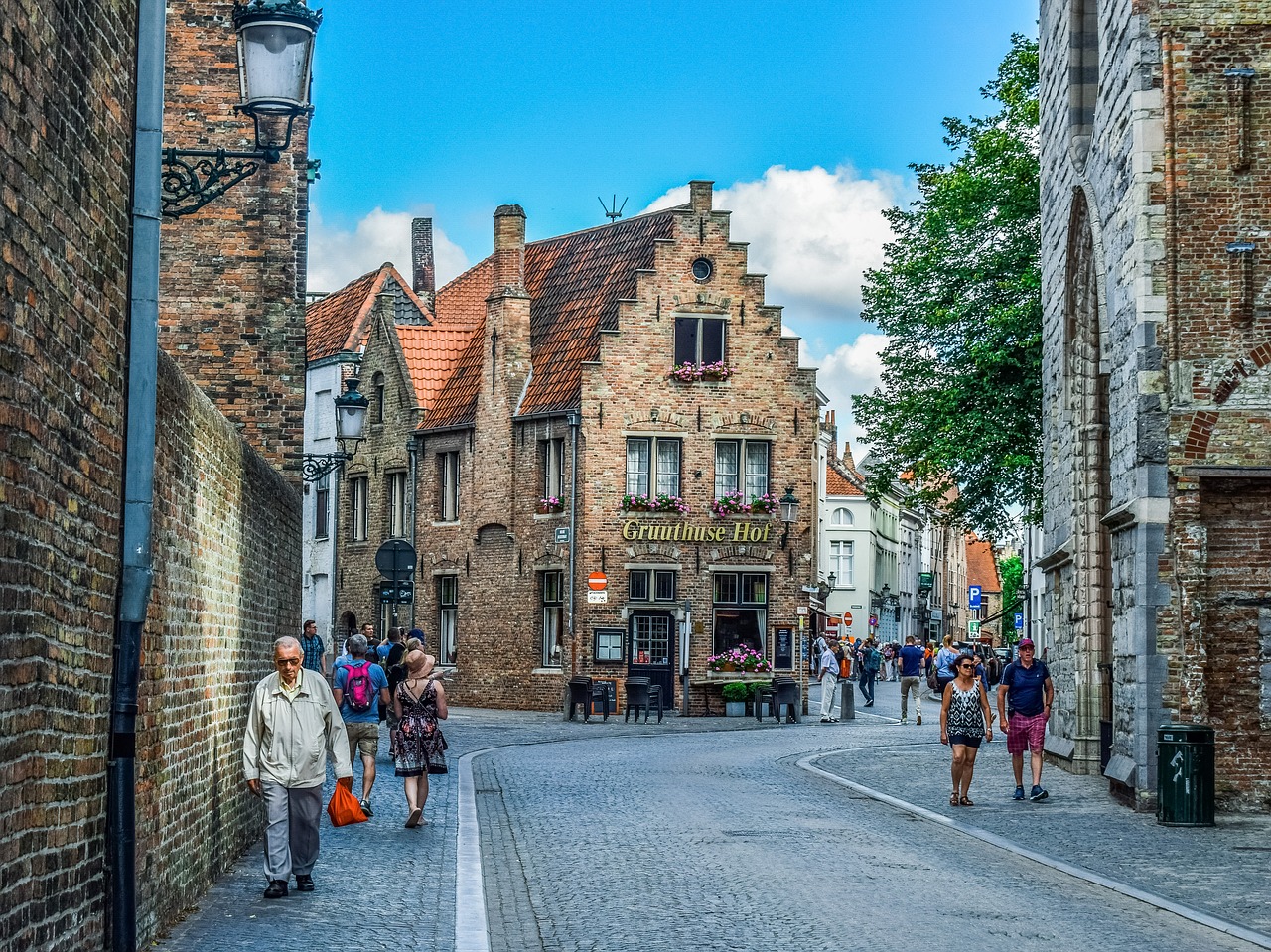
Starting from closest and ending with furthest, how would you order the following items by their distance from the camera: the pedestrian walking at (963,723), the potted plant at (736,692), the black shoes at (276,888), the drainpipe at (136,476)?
the drainpipe at (136,476)
the black shoes at (276,888)
the pedestrian walking at (963,723)
the potted plant at (736,692)

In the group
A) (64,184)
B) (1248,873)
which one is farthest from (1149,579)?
(64,184)

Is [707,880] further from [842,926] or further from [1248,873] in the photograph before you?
[1248,873]

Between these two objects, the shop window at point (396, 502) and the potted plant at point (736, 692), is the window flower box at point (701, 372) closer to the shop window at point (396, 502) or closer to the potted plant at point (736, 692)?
the potted plant at point (736, 692)

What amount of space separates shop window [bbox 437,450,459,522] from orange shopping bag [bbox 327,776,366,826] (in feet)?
115

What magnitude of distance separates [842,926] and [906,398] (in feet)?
102

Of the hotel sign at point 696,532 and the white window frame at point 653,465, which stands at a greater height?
the white window frame at point 653,465

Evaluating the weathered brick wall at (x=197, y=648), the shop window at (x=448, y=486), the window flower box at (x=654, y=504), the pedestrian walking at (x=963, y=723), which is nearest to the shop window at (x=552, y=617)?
the window flower box at (x=654, y=504)

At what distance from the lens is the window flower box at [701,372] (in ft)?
144

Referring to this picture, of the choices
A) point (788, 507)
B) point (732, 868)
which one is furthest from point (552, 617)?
point (732, 868)

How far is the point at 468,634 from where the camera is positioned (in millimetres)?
46625

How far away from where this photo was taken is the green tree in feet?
125

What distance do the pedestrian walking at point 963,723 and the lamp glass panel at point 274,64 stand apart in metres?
11.2

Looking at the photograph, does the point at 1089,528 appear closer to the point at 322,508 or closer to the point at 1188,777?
the point at 1188,777

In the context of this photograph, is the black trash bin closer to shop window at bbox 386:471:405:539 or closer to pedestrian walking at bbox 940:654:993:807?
pedestrian walking at bbox 940:654:993:807
